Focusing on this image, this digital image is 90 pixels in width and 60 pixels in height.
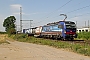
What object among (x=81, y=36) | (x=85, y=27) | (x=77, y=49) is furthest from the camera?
(x=85, y=27)

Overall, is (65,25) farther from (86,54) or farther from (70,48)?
(86,54)

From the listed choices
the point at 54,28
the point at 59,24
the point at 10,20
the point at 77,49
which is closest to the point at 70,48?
the point at 77,49

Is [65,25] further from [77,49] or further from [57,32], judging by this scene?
[77,49]

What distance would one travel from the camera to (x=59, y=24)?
38.5 metres

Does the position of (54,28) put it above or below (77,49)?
above

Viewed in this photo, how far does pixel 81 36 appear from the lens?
57438mm

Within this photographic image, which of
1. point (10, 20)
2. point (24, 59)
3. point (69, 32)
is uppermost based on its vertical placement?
point (10, 20)

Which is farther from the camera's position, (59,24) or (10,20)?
(10,20)

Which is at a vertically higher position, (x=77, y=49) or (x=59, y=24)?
(x=59, y=24)

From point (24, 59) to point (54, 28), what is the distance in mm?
26314

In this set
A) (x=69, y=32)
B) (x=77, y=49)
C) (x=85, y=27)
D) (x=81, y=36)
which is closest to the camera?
(x=77, y=49)

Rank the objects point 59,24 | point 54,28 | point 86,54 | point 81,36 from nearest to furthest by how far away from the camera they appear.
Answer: point 86,54 < point 59,24 < point 54,28 < point 81,36

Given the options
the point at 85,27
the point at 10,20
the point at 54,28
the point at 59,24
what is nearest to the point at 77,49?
the point at 59,24

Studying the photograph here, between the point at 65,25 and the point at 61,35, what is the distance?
7.33 ft
